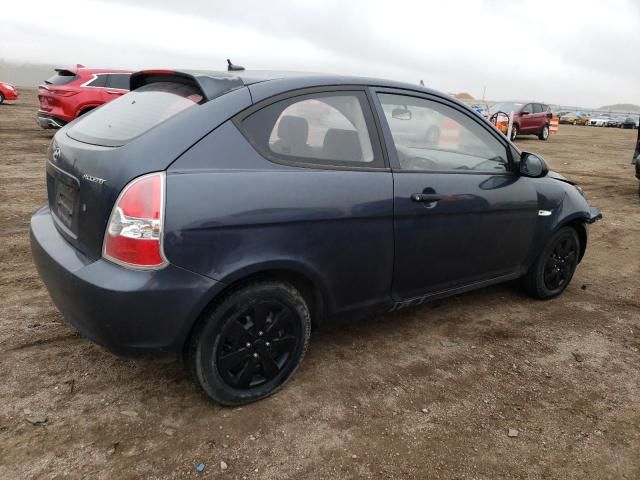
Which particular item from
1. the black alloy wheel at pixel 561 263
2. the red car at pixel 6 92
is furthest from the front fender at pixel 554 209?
the red car at pixel 6 92

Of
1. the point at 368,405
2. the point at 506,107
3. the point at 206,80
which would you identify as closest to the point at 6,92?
the point at 506,107

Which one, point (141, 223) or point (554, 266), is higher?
point (141, 223)

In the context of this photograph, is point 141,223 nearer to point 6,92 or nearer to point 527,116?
point 527,116

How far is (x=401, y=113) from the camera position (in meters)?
3.00

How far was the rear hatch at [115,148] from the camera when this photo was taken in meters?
2.18

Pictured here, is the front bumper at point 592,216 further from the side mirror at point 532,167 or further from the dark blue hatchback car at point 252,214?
the dark blue hatchback car at point 252,214

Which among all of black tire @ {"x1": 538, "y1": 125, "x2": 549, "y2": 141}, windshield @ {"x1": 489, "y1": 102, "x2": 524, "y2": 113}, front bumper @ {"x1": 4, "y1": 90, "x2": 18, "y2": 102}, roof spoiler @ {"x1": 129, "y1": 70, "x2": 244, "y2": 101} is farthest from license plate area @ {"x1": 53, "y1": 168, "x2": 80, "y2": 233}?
black tire @ {"x1": 538, "y1": 125, "x2": 549, "y2": 141}

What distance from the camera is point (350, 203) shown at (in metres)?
2.60

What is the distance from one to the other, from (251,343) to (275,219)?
635 mm

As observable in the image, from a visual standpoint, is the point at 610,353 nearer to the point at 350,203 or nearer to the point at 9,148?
the point at 350,203

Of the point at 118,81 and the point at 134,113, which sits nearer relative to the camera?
the point at 134,113

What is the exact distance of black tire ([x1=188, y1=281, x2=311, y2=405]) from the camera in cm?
236

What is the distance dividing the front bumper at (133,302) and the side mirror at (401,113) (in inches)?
57.3

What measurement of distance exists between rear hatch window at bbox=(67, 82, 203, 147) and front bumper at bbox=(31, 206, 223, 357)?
60cm
